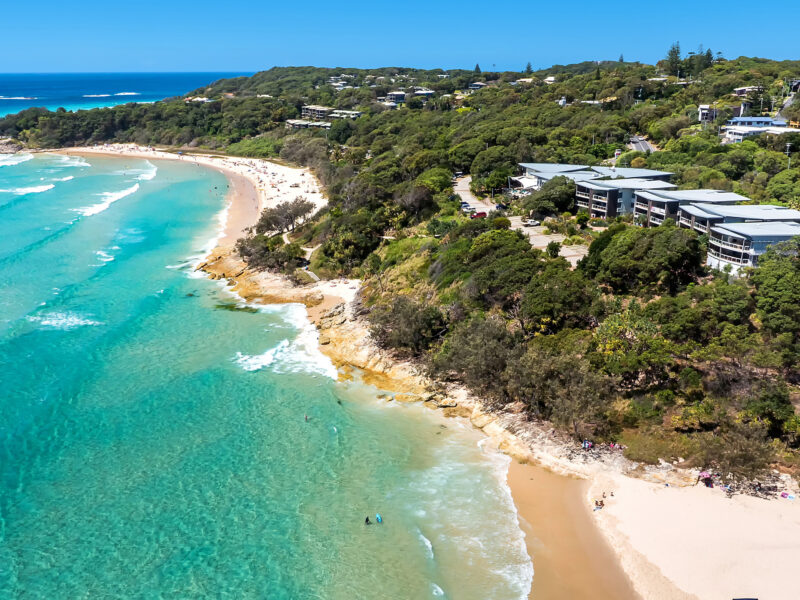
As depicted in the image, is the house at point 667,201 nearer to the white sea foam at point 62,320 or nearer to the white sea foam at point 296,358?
the white sea foam at point 296,358

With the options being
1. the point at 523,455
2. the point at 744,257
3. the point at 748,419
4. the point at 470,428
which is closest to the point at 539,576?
the point at 523,455

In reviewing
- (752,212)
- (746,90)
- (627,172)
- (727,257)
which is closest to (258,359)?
(727,257)

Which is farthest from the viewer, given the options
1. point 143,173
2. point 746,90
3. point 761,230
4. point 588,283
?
point 143,173

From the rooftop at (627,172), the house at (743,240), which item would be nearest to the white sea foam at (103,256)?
the rooftop at (627,172)

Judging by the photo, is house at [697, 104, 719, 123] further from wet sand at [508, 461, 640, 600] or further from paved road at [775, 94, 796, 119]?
wet sand at [508, 461, 640, 600]

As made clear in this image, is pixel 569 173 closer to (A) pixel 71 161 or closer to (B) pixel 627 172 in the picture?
(B) pixel 627 172

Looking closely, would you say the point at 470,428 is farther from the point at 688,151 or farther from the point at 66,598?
the point at 688,151

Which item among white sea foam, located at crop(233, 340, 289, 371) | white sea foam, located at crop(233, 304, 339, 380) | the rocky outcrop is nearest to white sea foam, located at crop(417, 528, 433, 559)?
white sea foam, located at crop(233, 304, 339, 380)
